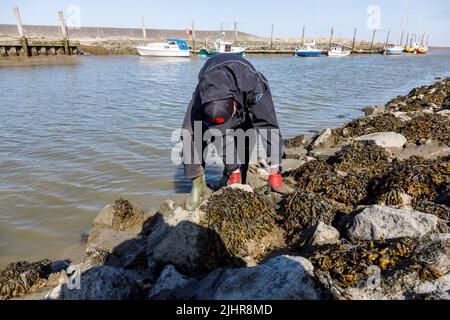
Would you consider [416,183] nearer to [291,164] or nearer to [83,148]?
[291,164]

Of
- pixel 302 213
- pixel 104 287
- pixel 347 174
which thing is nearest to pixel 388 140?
pixel 347 174

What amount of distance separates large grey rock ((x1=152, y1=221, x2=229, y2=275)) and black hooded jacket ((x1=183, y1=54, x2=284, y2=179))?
1.14 metres

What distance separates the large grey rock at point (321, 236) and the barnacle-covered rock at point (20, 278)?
2742 millimetres

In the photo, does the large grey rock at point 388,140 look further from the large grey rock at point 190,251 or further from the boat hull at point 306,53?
the boat hull at point 306,53

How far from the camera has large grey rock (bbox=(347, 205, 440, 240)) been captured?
2.82 metres

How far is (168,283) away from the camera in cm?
246

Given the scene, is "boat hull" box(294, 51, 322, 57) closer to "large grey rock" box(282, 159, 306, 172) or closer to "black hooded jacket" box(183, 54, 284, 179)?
"large grey rock" box(282, 159, 306, 172)

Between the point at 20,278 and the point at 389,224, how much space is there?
3616mm

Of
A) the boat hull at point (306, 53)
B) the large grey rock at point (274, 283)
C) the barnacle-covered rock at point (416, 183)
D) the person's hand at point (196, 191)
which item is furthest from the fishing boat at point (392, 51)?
the large grey rock at point (274, 283)

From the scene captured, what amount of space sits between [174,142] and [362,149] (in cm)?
451

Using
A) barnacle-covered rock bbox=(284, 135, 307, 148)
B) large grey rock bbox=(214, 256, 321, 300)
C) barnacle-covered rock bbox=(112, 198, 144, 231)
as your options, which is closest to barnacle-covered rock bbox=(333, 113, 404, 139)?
barnacle-covered rock bbox=(284, 135, 307, 148)

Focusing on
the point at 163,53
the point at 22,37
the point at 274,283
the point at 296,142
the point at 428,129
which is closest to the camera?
the point at 274,283
